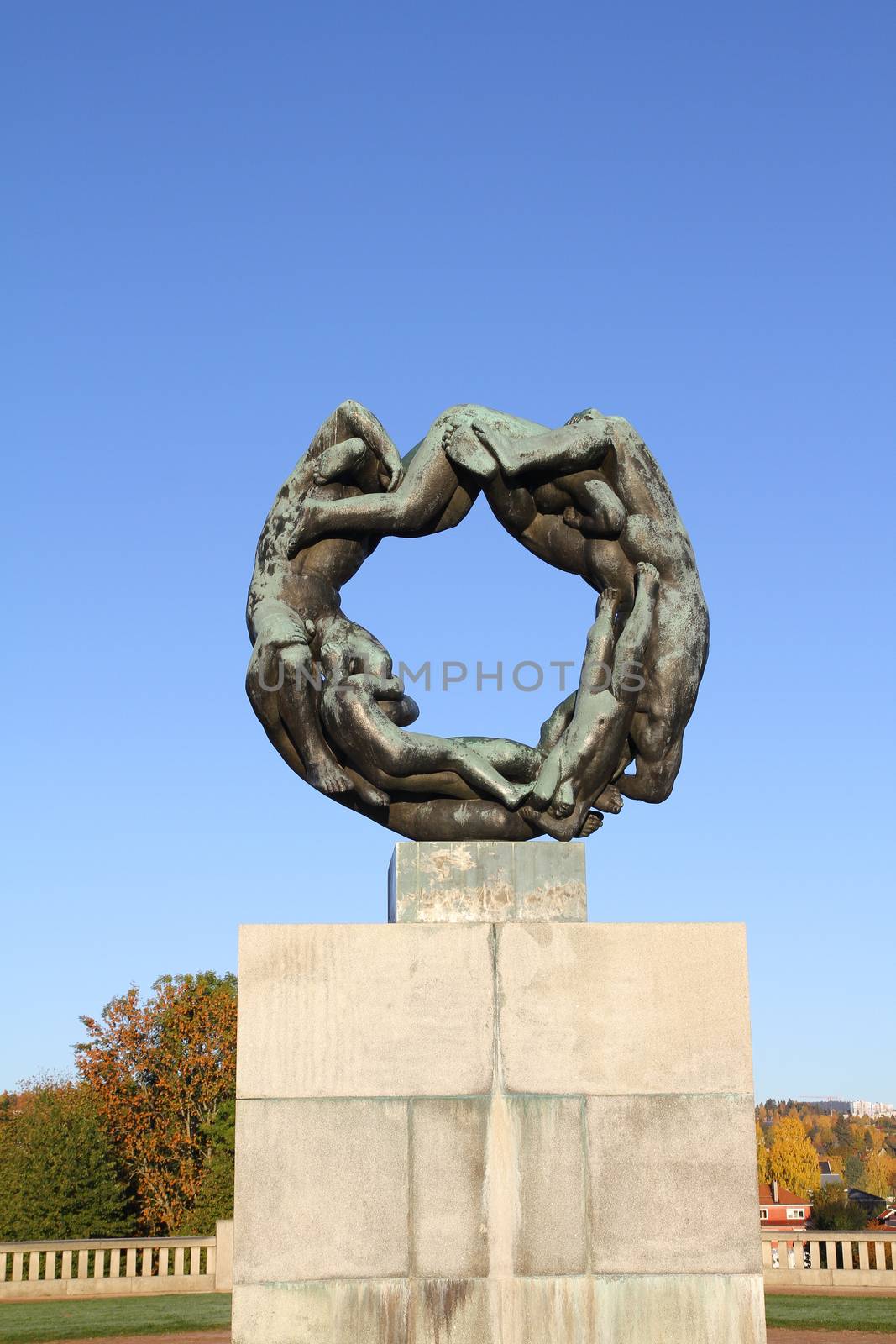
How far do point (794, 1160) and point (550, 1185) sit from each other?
268 feet

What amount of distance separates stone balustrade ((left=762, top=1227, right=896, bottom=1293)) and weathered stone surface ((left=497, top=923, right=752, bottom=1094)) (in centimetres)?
1524

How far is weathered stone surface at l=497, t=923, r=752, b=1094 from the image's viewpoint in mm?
6160

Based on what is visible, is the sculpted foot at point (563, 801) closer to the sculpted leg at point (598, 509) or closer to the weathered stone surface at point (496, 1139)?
the weathered stone surface at point (496, 1139)

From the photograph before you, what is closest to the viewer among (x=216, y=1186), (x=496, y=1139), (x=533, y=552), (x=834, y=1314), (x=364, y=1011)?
(x=496, y=1139)

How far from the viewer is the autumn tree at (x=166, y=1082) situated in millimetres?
37344

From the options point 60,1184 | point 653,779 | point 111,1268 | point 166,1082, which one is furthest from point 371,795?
point 166,1082

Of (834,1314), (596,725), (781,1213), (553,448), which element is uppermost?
(553,448)

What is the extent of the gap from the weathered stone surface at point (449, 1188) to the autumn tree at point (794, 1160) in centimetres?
7818

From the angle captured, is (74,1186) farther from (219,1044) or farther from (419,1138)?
(419,1138)

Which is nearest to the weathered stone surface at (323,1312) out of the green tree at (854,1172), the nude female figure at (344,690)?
the nude female figure at (344,690)

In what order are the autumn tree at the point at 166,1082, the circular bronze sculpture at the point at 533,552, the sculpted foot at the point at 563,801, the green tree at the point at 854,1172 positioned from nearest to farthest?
the sculpted foot at the point at 563,801 → the circular bronze sculpture at the point at 533,552 → the autumn tree at the point at 166,1082 → the green tree at the point at 854,1172

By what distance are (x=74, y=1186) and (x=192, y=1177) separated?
26.8 ft

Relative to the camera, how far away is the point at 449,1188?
5941 millimetres

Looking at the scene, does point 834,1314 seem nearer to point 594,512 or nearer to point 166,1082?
point 594,512
